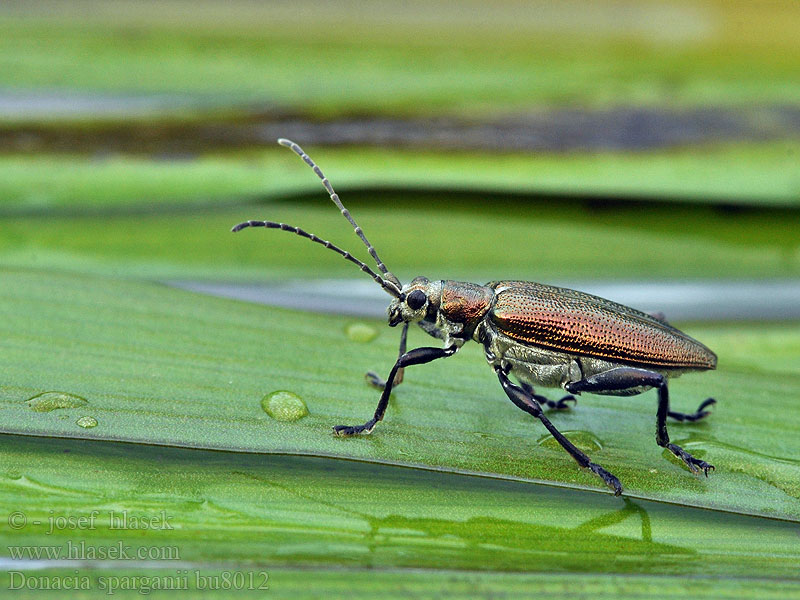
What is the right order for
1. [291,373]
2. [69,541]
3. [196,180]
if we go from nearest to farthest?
[69,541]
[291,373]
[196,180]

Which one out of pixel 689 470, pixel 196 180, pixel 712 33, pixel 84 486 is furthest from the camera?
pixel 712 33

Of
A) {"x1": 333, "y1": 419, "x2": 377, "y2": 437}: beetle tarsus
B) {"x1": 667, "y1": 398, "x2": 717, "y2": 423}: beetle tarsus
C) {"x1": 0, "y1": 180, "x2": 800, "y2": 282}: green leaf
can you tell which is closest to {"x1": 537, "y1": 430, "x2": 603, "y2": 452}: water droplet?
{"x1": 667, "y1": 398, "x2": 717, "y2": 423}: beetle tarsus

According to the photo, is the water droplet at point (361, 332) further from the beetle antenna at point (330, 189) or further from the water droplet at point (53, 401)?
the water droplet at point (53, 401)

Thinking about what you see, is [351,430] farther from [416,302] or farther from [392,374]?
[416,302]

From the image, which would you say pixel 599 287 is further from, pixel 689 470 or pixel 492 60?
pixel 492 60

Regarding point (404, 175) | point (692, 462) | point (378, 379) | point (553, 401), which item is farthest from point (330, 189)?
point (692, 462)

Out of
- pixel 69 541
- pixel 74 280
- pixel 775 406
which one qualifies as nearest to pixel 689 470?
pixel 775 406
